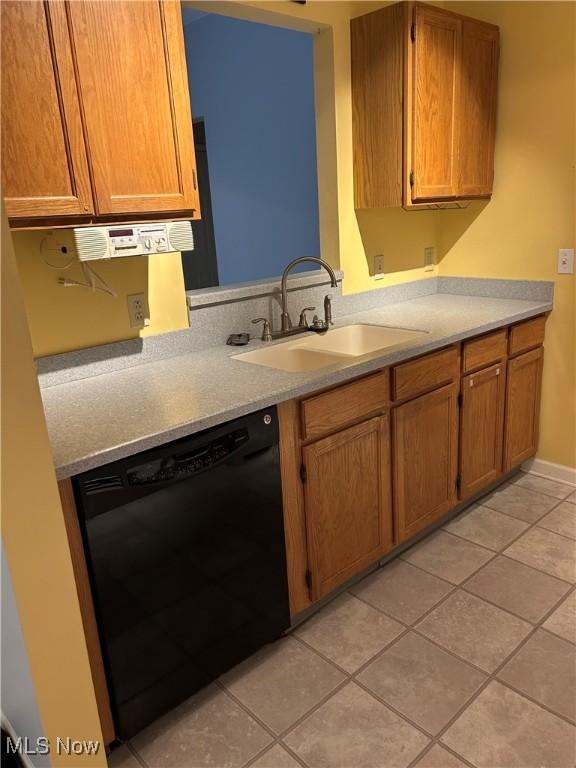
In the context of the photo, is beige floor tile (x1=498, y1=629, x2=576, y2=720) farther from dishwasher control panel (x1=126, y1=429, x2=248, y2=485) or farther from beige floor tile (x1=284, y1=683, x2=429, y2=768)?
dishwasher control panel (x1=126, y1=429, x2=248, y2=485)

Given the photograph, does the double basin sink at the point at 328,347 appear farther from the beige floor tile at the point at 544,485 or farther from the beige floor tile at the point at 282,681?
the beige floor tile at the point at 544,485

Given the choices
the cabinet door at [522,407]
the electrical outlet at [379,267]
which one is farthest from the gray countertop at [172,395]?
the electrical outlet at [379,267]

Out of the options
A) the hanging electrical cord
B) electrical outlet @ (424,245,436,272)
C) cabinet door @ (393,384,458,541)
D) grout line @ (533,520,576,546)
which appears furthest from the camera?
electrical outlet @ (424,245,436,272)

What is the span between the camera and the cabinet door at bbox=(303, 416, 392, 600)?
1965 mm

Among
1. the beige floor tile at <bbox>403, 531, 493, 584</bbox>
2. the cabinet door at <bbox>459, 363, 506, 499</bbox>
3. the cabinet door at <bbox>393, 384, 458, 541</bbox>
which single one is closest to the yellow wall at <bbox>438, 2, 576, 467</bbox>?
the cabinet door at <bbox>459, 363, 506, 499</bbox>

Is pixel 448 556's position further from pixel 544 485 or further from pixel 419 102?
pixel 419 102

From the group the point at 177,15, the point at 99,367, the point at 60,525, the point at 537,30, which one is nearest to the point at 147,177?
the point at 177,15

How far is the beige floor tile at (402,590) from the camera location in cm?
214

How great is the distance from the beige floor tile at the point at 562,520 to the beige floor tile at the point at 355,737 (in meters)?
1.27

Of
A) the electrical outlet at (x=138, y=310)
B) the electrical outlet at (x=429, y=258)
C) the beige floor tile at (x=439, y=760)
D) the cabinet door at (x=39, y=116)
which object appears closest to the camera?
the cabinet door at (x=39, y=116)

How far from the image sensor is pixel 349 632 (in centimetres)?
204

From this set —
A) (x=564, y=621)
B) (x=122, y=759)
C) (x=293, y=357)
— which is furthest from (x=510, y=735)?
(x=293, y=357)

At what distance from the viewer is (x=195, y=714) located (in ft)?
5.71

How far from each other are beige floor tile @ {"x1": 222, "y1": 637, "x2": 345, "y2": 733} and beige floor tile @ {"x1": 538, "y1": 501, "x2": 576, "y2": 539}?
4.19 ft
